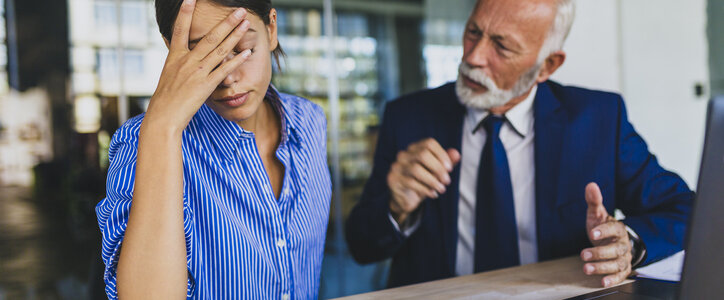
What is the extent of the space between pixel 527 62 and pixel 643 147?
1.48ft

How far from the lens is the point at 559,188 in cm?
163

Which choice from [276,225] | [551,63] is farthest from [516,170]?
[276,225]

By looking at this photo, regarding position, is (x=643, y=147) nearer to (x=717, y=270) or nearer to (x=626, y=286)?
(x=626, y=286)

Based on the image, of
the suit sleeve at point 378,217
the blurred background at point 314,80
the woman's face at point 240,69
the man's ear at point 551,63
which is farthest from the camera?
the blurred background at point 314,80

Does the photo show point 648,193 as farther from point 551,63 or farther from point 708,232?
point 708,232

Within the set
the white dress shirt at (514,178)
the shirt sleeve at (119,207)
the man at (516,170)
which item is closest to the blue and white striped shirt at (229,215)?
the shirt sleeve at (119,207)

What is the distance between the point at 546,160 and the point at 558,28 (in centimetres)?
43

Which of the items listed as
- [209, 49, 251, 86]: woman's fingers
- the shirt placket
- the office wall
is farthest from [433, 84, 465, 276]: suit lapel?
the office wall

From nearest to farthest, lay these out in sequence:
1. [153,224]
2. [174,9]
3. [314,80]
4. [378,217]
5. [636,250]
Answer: [153,224]
[174,9]
[636,250]
[378,217]
[314,80]

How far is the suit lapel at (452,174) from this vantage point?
1.68m

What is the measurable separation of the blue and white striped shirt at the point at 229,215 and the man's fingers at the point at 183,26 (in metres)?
0.19

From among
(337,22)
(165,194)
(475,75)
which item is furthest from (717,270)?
(337,22)

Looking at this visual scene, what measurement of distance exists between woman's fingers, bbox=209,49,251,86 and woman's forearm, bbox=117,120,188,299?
0.41 ft

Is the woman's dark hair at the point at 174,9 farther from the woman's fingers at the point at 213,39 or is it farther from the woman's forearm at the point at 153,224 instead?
the woman's forearm at the point at 153,224
